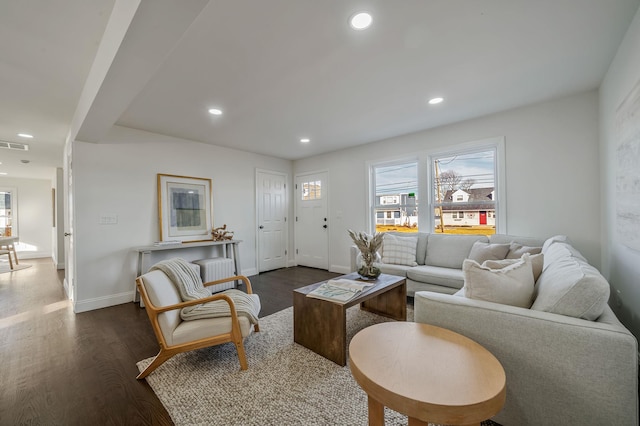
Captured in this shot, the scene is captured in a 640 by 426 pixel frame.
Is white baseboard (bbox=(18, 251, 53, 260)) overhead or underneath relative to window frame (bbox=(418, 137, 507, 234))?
underneath

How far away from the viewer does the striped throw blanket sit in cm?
197

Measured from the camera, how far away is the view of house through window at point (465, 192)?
3529mm

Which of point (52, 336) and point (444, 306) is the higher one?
point (444, 306)

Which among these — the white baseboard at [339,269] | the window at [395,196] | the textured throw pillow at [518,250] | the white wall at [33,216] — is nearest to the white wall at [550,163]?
the textured throw pillow at [518,250]

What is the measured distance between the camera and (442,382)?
100 centimetres

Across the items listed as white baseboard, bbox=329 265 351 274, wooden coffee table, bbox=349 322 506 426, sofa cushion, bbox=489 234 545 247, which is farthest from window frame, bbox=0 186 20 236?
sofa cushion, bbox=489 234 545 247

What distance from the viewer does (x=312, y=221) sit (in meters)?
5.57

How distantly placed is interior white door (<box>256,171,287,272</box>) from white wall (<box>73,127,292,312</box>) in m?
1.06

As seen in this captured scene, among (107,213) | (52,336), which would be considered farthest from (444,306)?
(107,213)

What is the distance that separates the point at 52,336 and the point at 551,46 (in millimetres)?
5236

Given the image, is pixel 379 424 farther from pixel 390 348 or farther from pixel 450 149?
pixel 450 149

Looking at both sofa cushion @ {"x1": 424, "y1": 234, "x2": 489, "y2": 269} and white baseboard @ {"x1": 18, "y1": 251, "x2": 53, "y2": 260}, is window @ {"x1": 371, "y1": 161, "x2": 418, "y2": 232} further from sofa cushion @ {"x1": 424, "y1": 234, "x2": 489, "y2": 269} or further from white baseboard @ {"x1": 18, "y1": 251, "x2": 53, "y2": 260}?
white baseboard @ {"x1": 18, "y1": 251, "x2": 53, "y2": 260}

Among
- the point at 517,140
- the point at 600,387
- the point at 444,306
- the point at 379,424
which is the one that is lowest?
the point at 379,424

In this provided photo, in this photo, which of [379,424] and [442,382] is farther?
[379,424]
